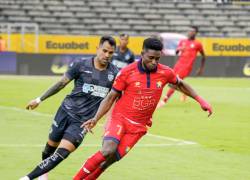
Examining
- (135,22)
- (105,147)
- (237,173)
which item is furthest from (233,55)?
(105,147)

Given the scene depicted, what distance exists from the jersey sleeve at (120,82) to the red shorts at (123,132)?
0.36 metres

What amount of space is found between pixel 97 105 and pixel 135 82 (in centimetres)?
107

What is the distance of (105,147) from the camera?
396 inches

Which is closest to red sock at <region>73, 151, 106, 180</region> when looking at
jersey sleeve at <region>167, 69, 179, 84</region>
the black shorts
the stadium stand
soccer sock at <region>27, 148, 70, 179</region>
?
soccer sock at <region>27, 148, 70, 179</region>

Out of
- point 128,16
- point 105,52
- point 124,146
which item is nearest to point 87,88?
point 105,52

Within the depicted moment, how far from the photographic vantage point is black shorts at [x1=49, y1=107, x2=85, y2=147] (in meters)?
10.8

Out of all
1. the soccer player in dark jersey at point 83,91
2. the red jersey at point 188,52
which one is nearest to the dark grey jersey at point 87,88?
the soccer player in dark jersey at point 83,91

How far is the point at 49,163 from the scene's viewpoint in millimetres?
10508

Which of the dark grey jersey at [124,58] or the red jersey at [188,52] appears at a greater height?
the dark grey jersey at [124,58]

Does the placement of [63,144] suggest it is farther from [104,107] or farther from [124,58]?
[124,58]

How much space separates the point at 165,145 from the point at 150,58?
6189mm

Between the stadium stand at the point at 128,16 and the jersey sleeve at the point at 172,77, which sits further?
the stadium stand at the point at 128,16

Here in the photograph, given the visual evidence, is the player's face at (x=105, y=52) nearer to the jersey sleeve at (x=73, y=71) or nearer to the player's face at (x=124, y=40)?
the jersey sleeve at (x=73, y=71)

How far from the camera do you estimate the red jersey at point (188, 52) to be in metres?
27.9
